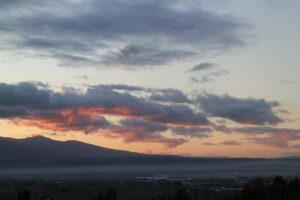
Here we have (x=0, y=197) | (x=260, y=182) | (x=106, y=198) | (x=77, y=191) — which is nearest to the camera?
(x=106, y=198)

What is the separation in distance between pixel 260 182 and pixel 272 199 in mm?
9590

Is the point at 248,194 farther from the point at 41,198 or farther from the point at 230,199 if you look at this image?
the point at 41,198

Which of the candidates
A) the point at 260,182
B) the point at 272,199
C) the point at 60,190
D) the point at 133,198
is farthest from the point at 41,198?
the point at 272,199

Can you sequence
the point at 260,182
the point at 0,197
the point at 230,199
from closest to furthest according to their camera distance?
the point at 230,199 → the point at 260,182 → the point at 0,197

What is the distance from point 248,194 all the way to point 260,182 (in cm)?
978

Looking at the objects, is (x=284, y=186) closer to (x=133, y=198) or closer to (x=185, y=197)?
(x=185, y=197)

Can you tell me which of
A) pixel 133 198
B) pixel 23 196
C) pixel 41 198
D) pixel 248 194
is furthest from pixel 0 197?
pixel 248 194

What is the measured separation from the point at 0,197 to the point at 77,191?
98.5 feet

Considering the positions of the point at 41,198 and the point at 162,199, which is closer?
the point at 162,199

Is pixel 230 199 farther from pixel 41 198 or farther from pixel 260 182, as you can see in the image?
pixel 41 198

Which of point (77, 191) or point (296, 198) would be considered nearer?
point (296, 198)

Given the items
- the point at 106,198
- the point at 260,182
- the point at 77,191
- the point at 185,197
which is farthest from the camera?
the point at 77,191

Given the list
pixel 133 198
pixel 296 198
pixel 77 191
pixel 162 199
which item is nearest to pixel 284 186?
pixel 296 198

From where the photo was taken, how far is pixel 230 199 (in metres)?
73.6
